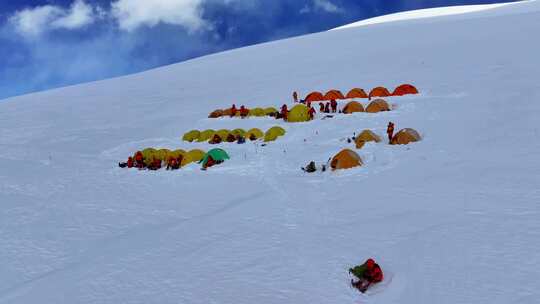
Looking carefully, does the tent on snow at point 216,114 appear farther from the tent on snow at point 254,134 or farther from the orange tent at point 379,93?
the orange tent at point 379,93

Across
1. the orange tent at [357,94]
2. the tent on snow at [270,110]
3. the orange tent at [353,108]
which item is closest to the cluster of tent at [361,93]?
the orange tent at [357,94]

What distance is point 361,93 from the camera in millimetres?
19297

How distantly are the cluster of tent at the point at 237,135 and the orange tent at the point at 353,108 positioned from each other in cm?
279

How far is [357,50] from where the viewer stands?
31375 millimetres

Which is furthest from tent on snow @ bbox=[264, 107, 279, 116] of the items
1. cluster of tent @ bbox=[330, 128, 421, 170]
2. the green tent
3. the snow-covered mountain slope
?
cluster of tent @ bbox=[330, 128, 421, 170]

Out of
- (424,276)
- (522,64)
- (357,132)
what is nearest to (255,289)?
(424,276)

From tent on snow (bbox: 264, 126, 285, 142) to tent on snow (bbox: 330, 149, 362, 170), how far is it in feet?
13.7

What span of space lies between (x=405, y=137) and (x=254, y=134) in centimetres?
527

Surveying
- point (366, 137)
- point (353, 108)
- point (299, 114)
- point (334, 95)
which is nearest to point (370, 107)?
point (353, 108)

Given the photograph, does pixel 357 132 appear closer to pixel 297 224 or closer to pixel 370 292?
pixel 297 224

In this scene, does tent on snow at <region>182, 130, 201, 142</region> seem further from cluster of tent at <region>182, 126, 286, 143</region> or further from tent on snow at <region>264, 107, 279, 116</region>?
tent on snow at <region>264, 107, 279, 116</region>

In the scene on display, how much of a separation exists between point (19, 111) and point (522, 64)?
2632cm

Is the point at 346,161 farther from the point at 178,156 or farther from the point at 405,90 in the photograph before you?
the point at 405,90

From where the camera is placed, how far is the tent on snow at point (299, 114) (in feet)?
55.4
